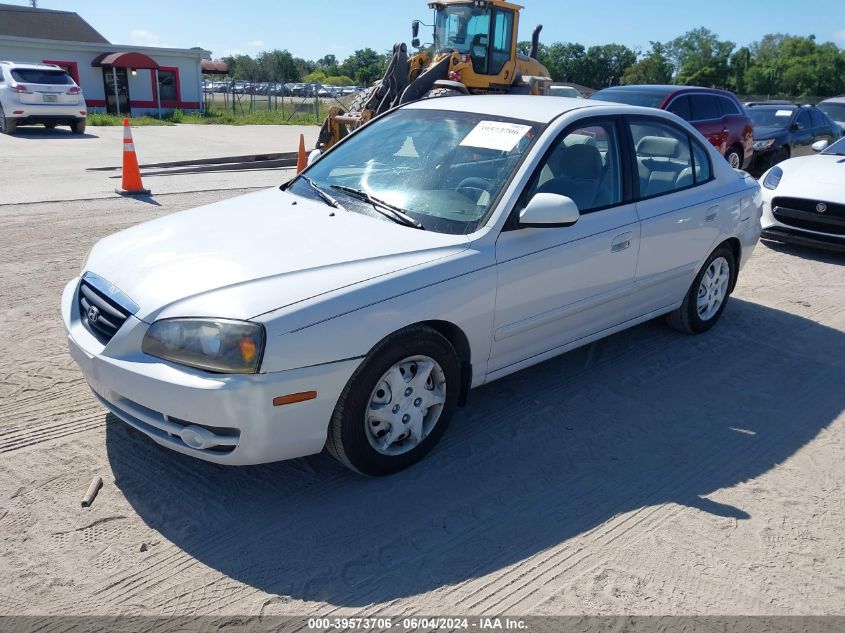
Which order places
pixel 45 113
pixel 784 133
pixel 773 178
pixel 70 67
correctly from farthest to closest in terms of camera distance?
pixel 70 67 → pixel 45 113 → pixel 784 133 → pixel 773 178

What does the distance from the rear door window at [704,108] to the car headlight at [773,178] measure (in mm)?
3591

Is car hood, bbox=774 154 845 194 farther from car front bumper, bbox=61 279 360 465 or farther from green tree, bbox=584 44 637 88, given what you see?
green tree, bbox=584 44 637 88

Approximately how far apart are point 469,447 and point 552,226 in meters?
1.20

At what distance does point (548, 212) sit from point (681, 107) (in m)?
9.07

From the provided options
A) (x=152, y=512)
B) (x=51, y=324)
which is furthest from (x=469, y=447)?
(x=51, y=324)

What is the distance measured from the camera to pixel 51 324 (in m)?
4.99

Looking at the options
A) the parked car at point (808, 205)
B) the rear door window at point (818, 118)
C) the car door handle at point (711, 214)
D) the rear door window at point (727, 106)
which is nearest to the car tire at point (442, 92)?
the rear door window at point (727, 106)

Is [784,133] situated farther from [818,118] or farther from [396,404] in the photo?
[396,404]

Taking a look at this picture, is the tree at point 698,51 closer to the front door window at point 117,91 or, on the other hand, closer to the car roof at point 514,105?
the front door window at point 117,91

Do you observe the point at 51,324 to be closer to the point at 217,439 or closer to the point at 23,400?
the point at 23,400

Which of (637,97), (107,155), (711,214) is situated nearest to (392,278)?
(711,214)

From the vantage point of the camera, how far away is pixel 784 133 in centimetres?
1413

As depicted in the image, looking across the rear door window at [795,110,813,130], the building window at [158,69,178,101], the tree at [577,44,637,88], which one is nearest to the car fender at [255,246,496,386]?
the rear door window at [795,110,813,130]

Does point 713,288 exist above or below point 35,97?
below
